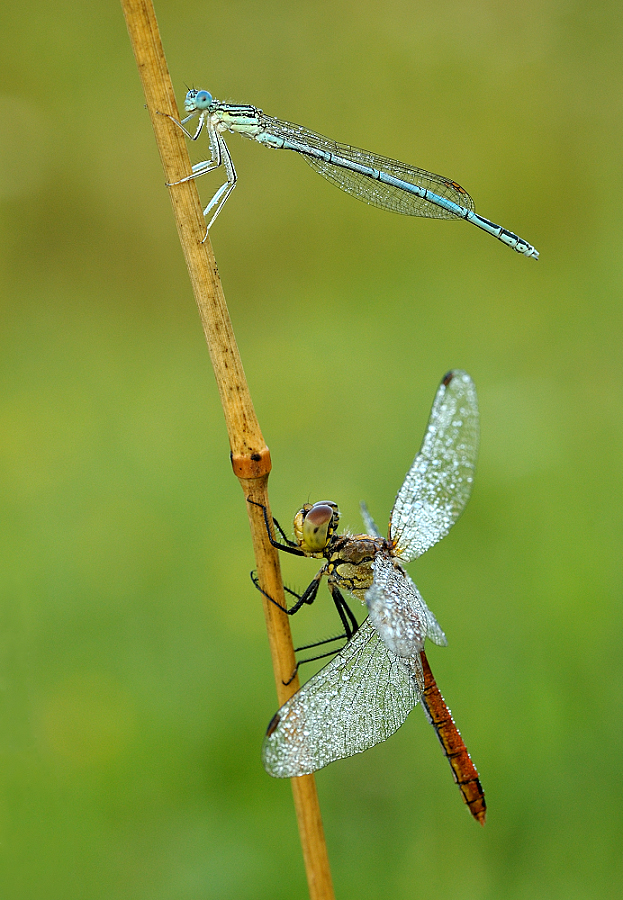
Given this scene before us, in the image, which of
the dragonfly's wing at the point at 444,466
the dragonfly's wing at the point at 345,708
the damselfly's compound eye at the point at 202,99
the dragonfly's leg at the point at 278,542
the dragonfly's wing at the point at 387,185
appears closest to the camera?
the dragonfly's leg at the point at 278,542

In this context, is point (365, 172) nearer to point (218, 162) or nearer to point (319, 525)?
point (218, 162)

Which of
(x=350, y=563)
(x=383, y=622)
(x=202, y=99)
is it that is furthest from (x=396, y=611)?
(x=202, y=99)

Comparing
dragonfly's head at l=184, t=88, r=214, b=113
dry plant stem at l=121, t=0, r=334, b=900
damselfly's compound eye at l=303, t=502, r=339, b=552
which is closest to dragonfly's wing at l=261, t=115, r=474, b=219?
dragonfly's head at l=184, t=88, r=214, b=113

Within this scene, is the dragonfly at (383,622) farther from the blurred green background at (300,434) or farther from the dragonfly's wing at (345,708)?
the blurred green background at (300,434)

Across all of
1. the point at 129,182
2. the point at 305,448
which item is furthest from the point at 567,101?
the point at 305,448

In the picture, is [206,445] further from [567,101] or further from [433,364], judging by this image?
[567,101]

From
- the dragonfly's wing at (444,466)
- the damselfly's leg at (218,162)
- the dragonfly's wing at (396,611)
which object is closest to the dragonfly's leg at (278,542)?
the dragonfly's wing at (396,611)

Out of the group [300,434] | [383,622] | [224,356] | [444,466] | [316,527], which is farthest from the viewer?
[300,434]
